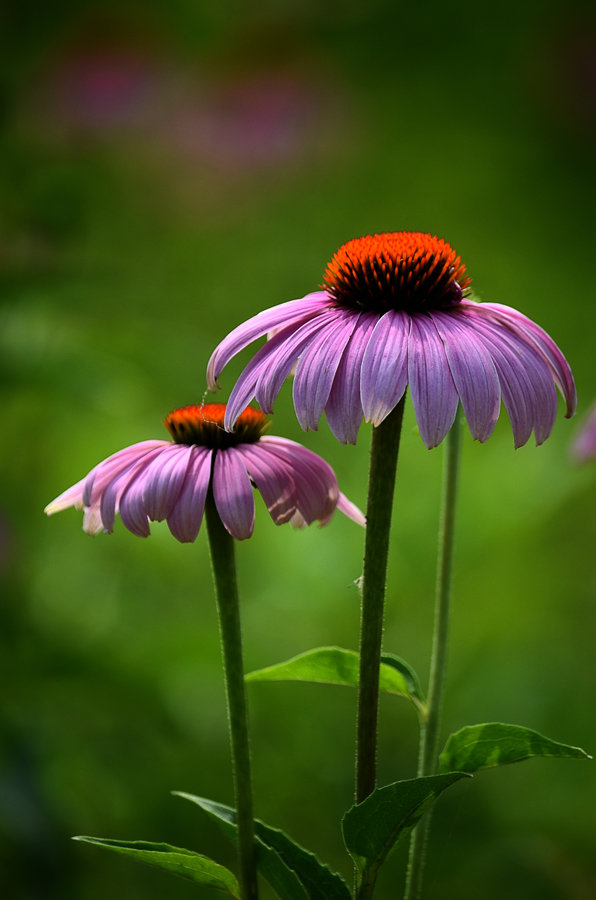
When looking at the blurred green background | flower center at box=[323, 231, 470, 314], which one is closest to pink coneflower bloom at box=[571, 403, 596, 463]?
the blurred green background

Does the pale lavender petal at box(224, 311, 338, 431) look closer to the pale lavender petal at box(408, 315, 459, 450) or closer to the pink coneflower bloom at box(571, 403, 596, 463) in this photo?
the pale lavender petal at box(408, 315, 459, 450)

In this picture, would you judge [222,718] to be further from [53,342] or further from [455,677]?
[53,342]

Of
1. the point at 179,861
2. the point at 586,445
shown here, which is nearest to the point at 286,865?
the point at 179,861

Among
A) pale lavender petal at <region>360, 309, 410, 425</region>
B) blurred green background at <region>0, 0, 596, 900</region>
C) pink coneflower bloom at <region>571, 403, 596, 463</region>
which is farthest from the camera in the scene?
blurred green background at <region>0, 0, 596, 900</region>

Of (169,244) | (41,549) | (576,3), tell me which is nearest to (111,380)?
(41,549)

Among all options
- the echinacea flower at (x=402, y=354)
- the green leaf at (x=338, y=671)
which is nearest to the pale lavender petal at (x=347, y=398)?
the echinacea flower at (x=402, y=354)

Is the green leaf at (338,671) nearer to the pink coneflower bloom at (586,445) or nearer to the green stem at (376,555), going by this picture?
the green stem at (376,555)

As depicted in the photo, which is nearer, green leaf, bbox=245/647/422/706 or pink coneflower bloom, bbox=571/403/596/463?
green leaf, bbox=245/647/422/706
